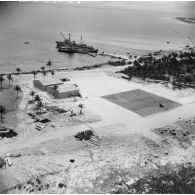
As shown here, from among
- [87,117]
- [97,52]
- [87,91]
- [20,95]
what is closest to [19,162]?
[87,117]

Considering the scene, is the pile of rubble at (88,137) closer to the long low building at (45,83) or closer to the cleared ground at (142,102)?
the cleared ground at (142,102)

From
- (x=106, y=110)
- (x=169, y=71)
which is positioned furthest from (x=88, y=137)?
(x=169, y=71)

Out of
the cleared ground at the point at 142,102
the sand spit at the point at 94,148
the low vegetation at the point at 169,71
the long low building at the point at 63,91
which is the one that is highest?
the low vegetation at the point at 169,71

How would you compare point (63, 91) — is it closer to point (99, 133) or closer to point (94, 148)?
point (99, 133)

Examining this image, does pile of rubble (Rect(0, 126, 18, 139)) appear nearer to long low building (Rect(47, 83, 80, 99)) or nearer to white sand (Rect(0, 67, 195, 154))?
white sand (Rect(0, 67, 195, 154))

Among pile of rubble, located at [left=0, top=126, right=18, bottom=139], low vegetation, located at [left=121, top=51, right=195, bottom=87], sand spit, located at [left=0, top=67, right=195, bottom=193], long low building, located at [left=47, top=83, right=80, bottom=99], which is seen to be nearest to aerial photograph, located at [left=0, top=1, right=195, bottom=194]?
pile of rubble, located at [left=0, top=126, right=18, bottom=139]

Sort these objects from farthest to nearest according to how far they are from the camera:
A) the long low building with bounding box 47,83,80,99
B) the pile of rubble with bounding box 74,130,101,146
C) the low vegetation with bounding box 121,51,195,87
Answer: the low vegetation with bounding box 121,51,195,87, the long low building with bounding box 47,83,80,99, the pile of rubble with bounding box 74,130,101,146

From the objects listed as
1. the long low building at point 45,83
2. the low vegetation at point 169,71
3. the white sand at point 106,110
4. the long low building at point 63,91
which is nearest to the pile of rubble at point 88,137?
the white sand at point 106,110
